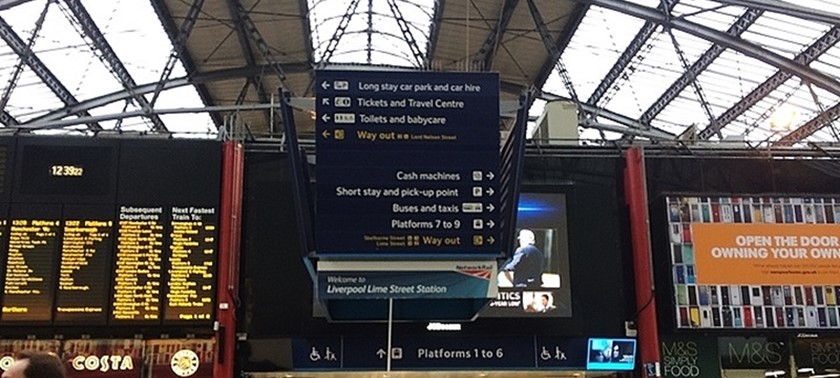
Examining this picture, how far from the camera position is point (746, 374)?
1060 centimetres

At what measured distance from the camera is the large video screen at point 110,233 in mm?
9680

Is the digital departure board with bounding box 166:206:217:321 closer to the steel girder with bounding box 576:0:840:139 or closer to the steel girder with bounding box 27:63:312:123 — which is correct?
the steel girder with bounding box 576:0:840:139

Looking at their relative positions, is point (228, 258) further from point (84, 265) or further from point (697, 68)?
point (697, 68)

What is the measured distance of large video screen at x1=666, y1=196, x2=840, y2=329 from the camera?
33.5ft

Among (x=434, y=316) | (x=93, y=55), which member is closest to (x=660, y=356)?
(x=434, y=316)

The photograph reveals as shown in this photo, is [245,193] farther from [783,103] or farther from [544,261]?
[783,103]

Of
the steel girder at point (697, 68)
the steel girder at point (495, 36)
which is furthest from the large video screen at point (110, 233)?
the steel girder at point (697, 68)

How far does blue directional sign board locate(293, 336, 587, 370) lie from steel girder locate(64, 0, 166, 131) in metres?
9.26

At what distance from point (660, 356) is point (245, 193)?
4.93m

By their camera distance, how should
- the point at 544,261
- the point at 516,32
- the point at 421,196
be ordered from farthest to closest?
the point at 516,32 → the point at 544,261 → the point at 421,196

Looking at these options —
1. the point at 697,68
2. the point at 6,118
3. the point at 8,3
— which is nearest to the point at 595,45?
the point at 697,68

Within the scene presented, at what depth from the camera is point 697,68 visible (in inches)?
891

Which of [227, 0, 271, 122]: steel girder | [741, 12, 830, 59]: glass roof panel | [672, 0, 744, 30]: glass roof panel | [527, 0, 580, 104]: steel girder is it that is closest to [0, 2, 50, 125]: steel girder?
[227, 0, 271, 122]: steel girder

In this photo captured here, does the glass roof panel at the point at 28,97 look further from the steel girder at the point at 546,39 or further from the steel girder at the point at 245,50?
the steel girder at the point at 546,39
